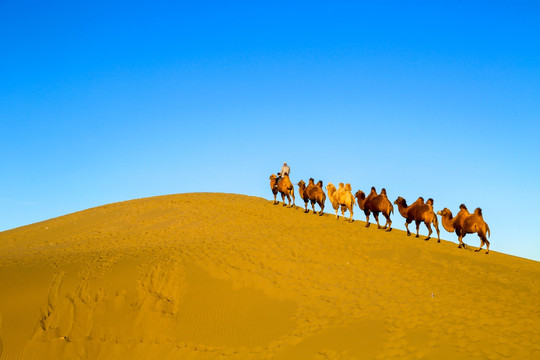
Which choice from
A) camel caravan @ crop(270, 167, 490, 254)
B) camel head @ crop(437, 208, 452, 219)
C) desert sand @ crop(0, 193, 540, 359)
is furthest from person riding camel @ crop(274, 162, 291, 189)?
camel head @ crop(437, 208, 452, 219)

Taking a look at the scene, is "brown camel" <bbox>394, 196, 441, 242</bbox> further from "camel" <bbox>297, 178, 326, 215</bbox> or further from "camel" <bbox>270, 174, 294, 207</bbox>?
"camel" <bbox>270, 174, 294, 207</bbox>

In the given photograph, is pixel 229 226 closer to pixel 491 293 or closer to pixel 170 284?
pixel 170 284

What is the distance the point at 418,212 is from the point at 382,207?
1803mm

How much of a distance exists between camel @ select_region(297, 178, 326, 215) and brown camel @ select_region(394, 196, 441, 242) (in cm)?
403

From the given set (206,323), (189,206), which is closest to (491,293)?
(206,323)

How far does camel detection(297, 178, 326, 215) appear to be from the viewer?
1007 inches

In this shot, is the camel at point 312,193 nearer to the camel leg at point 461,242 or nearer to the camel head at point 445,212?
the camel head at point 445,212

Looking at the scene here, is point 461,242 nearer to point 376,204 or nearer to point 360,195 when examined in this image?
point 376,204

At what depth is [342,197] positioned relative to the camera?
25.3m

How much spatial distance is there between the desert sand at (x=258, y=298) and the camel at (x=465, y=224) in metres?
0.95

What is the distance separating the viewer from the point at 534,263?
22312 mm

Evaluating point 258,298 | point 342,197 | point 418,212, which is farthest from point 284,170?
point 258,298

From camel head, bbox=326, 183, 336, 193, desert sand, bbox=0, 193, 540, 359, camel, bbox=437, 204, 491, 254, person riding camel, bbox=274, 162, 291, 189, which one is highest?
person riding camel, bbox=274, 162, 291, 189

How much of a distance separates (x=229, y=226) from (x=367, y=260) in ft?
22.8
